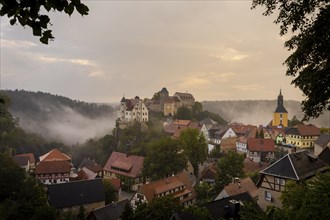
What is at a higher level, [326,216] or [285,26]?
[285,26]

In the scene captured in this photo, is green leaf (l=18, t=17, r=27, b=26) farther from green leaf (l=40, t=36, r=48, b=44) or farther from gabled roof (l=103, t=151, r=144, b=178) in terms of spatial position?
gabled roof (l=103, t=151, r=144, b=178)

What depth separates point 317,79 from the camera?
35.2ft

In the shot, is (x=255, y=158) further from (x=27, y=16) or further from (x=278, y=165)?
(x=27, y=16)

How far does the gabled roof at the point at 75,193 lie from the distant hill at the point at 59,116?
94.0 metres

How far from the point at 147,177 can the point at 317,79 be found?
4279 cm

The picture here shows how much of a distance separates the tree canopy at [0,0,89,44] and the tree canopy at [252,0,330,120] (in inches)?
341

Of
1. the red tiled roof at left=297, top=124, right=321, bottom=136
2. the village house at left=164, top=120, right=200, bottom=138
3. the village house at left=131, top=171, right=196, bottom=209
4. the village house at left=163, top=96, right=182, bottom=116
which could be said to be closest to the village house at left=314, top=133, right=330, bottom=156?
the red tiled roof at left=297, top=124, right=321, bottom=136

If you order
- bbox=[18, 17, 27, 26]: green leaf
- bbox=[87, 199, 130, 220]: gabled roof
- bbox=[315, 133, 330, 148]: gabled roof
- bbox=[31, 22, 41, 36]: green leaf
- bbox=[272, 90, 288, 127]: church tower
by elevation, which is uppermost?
bbox=[18, 17, 27, 26]: green leaf

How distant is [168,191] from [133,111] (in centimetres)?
5738

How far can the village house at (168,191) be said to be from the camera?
38056 mm

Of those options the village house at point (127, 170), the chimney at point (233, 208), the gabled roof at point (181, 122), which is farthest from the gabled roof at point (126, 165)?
the gabled roof at point (181, 122)

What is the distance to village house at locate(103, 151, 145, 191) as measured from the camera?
5330 centimetres

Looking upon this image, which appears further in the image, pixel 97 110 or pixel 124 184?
pixel 97 110

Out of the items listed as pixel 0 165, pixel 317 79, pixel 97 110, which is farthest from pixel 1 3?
pixel 97 110
